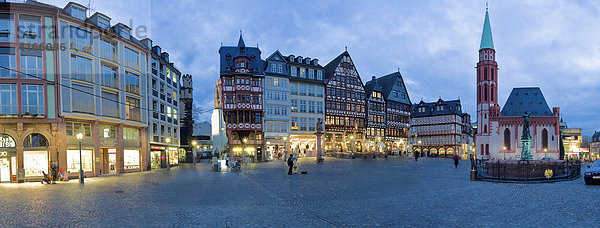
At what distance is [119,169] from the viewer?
30938 millimetres

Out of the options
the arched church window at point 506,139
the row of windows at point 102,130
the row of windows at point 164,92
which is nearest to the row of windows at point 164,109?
the row of windows at point 164,92

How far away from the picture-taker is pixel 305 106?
196 feet

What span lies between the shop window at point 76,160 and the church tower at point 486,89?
6849cm

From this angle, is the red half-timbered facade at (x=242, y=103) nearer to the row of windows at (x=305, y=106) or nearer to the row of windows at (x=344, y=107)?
the row of windows at (x=305, y=106)

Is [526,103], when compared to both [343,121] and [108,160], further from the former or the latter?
[108,160]

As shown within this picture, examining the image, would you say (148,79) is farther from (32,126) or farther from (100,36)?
(32,126)

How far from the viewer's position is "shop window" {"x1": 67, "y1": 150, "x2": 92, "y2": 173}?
26391 millimetres

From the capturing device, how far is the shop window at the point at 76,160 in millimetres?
26391

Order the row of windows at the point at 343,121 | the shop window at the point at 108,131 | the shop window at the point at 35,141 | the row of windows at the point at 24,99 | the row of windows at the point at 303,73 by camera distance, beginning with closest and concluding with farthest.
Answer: the row of windows at the point at 24,99 → the shop window at the point at 35,141 → the shop window at the point at 108,131 → the row of windows at the point at 303,73 → the row of windows at the point at 343,121

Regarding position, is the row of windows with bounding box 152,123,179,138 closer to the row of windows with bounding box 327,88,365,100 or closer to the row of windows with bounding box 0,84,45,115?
the row of windows with bounding box 0,84,45,115

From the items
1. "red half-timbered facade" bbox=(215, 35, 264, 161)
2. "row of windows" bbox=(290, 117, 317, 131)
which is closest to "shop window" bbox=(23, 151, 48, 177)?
"red half-timbered facade" bbox=(215, 35, 264, 161)

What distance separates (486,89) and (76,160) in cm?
7208

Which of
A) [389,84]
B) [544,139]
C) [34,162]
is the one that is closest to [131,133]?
[34,162]

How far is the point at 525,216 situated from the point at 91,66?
29784 mm
